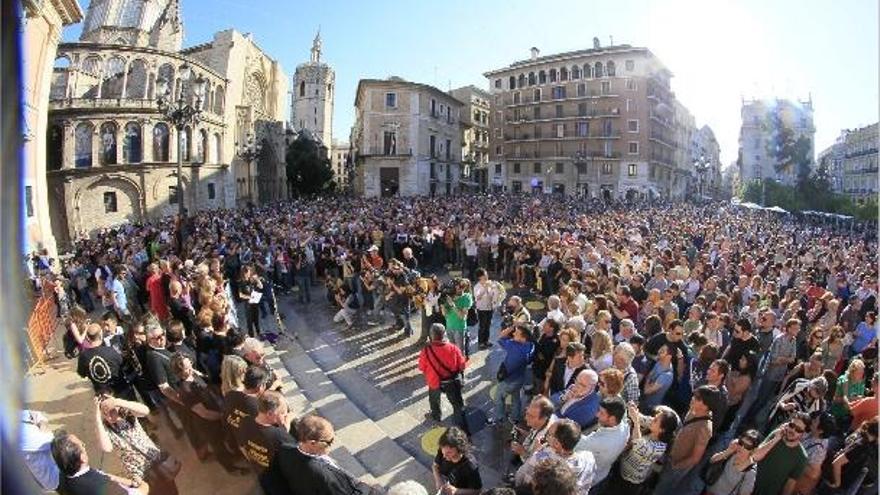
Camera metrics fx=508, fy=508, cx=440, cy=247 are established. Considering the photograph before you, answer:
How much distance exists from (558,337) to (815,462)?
235 cm


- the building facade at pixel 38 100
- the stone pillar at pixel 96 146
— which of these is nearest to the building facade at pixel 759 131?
the stone pillar at pixel 96 146

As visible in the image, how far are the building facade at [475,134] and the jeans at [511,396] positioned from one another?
187 feet

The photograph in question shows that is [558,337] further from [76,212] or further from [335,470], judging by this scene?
[76,212]

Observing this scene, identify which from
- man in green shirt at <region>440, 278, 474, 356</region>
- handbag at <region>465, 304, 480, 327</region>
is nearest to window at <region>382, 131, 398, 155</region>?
handbag at <region>465, 304, 480, 327</region>

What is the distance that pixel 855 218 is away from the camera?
31125 millimetres

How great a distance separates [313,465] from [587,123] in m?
54.9

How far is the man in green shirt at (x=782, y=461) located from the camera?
3711 millimetres

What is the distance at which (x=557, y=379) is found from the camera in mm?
5082

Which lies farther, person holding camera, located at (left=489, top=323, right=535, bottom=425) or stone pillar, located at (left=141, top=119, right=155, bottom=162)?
stone pillar, located at (left=141, top=119, right=155, bottom=162)

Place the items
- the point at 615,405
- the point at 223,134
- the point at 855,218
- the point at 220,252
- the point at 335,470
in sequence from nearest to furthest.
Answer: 1. the point at 335,470
2. the point at 615,405
3. the point at 220,252
4. the point at 855,218
5. the point at 223,134

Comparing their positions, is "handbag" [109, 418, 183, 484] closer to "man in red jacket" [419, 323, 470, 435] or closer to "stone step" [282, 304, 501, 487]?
"stone step" [282, 304, 501, 487]

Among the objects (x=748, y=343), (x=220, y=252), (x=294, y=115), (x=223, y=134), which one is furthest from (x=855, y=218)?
(x=294, y=115)

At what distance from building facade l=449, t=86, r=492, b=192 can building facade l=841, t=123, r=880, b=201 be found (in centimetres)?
3880

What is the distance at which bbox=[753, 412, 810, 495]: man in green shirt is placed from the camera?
3711 millimetres
